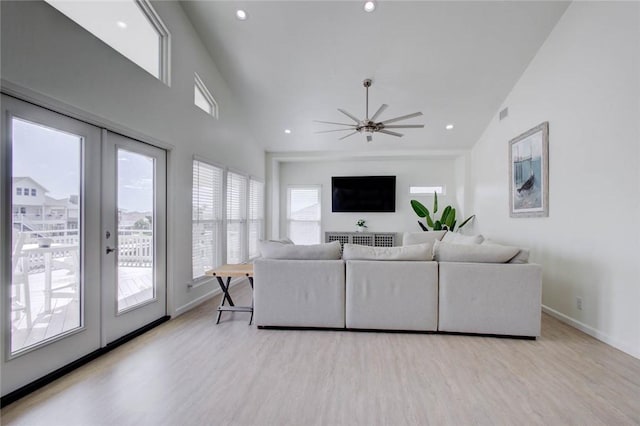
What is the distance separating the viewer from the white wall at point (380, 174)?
704 centimetres

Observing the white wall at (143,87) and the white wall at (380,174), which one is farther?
the white wall at (380,174)

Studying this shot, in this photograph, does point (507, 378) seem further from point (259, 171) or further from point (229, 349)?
point (259, 171)

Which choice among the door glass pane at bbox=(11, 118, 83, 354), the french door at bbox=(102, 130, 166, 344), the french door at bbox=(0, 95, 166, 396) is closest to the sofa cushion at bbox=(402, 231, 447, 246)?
the french door at bbox=(102, 130, 166, 344)

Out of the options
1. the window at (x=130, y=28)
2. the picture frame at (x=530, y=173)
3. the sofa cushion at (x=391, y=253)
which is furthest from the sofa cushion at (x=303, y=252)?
the picture frame at (x=530, y=173)

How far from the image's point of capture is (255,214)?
6172 millimetres

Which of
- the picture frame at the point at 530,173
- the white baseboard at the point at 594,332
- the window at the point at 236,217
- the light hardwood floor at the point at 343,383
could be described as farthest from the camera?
the window at the point at 236,217

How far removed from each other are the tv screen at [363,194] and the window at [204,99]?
3475 mm

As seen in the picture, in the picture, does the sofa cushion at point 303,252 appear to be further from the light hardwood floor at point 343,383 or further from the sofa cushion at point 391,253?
the light hardwood floor at point 343,383

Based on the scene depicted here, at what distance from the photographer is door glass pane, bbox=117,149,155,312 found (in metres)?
2.71

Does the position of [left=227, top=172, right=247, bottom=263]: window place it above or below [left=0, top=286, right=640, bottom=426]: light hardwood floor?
above

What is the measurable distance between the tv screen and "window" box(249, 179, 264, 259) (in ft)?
6.00

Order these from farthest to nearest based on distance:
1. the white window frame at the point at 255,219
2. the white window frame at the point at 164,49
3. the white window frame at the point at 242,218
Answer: the white window frame at the point at 255,219 → the white window frame at the point at 242,218 → the white window frame at the point at 164,49

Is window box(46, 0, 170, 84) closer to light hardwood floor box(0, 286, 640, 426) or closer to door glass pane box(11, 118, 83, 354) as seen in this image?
door glass pane box(11, 118, 83, 354)

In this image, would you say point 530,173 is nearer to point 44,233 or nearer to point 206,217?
point 206,217
